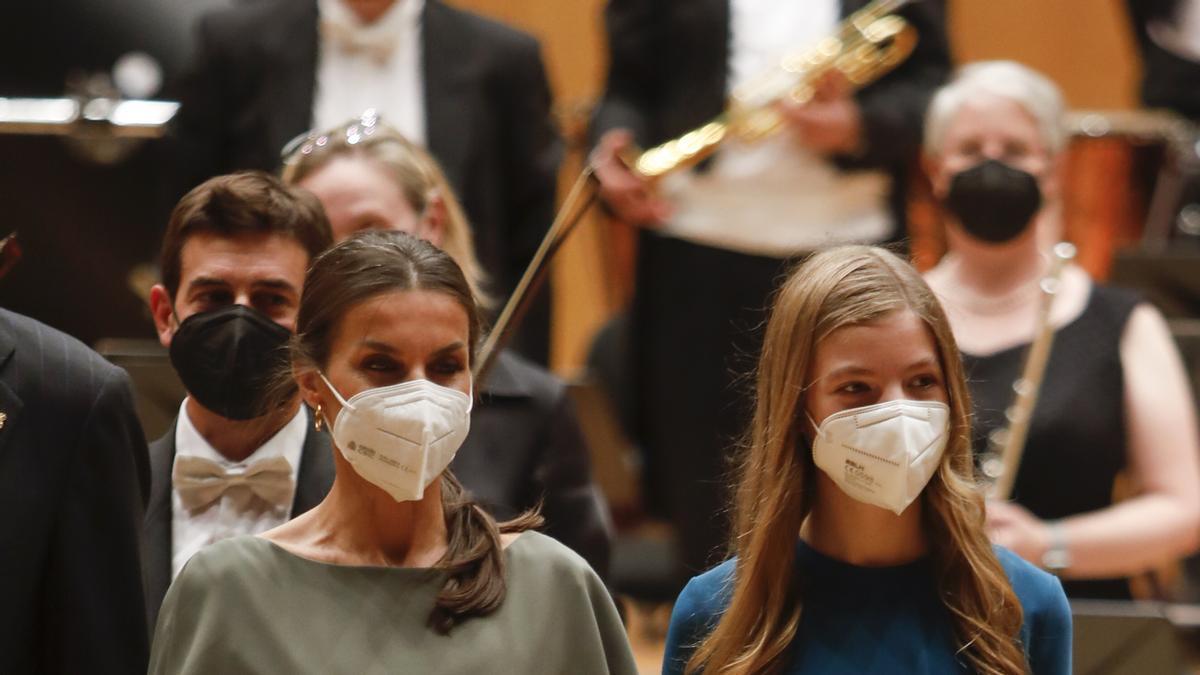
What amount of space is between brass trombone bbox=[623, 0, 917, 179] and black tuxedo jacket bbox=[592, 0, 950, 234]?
5cm

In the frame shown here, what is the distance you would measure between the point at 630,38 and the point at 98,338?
4.53 ft

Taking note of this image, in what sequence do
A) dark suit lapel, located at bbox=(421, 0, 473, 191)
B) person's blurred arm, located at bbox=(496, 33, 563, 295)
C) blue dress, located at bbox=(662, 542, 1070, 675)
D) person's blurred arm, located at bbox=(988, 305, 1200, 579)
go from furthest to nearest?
person's blurred arm, located at bbox=(496, 33, 563, 295)
dark suit lapel, located at bbox=(421, 0, 473, 191)
person's blurred arm, located at bbox=(988, 305, 1200, 579)
blue dress, located at bbox=(662, 542, 1070, 675)

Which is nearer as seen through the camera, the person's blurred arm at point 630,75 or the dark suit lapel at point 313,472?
the dark suit lapel at point 313,472

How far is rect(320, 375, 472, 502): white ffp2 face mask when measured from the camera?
6.95 feet

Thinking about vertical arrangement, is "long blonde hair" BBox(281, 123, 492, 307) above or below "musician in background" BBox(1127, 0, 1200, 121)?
above

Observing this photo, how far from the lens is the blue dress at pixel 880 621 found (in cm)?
221

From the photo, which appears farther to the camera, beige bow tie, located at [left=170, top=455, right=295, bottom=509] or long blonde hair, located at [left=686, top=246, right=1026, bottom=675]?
beige bow tie, located at [left=170, top=455, right=295, bottom=509]

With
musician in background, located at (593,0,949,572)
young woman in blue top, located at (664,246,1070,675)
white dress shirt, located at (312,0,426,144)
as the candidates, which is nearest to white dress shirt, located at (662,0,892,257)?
musician in background, located at (593,0,949,572)

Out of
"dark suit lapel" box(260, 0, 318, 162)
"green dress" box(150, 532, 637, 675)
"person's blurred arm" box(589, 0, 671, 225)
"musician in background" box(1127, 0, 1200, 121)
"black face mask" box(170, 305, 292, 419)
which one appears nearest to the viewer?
"green dress" box(150, 532, 637, 675)

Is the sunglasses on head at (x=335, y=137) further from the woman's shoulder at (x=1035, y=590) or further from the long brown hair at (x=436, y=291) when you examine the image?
the woman's shoulder at (x=1035, y=590)

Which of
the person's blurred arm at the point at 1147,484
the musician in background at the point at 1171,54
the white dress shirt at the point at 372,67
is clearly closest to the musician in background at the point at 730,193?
the white dress shirt at the point at 372,67

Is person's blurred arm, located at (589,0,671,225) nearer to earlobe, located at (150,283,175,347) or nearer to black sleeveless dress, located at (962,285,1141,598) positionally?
black sleeveless dress, located at (962,285,1141,598)

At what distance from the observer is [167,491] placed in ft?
8.50

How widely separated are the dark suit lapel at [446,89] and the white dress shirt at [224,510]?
135 cm
